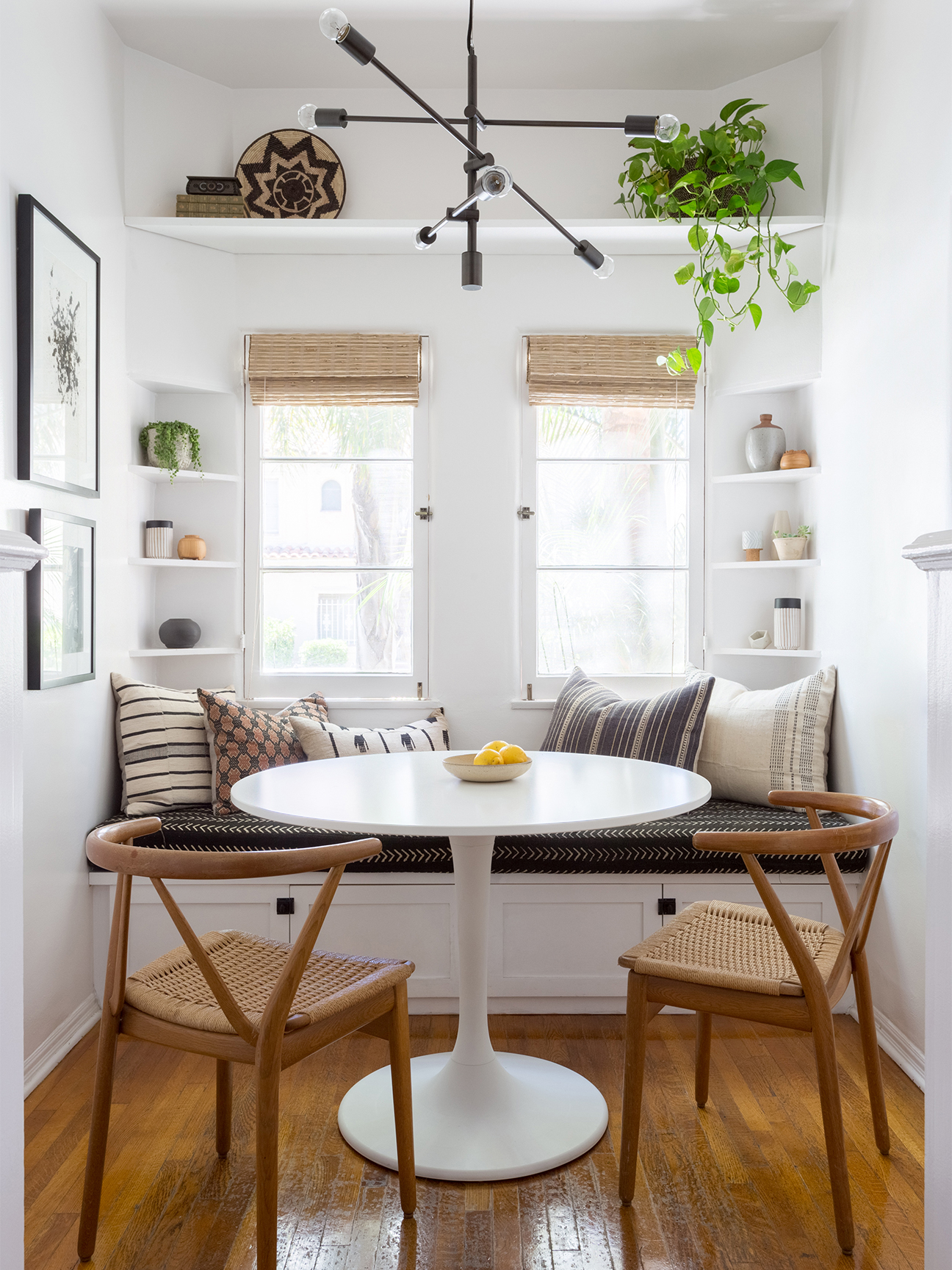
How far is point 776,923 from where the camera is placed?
1.74 metres

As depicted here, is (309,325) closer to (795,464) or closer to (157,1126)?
(795,464)

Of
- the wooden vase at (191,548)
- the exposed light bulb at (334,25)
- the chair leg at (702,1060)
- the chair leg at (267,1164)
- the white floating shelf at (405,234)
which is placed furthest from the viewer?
the wooden vase at (191,548)

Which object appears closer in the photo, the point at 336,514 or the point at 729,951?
the point at 729,951

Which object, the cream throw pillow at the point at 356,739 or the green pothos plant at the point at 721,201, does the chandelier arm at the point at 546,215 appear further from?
the cream throw pillow at the point at 356,739

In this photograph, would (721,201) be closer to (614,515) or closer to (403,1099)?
(614,515)

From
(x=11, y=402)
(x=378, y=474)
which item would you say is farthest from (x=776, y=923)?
(x=378, y=474)

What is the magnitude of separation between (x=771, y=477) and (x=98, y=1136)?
280 centimetres

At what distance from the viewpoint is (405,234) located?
10.9 feet

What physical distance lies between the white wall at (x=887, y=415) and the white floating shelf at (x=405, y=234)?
1.17ft

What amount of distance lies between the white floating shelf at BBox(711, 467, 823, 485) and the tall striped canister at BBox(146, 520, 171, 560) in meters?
1.99

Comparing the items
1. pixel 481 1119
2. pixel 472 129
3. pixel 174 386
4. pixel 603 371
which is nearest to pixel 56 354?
pixel 174 386

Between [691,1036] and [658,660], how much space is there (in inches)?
53.6

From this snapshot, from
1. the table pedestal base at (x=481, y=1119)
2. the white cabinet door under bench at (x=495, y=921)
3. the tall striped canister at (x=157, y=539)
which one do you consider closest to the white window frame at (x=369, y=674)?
the tall striped canister at (x=157, y=539)

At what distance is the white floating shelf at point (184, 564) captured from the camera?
3.32 meters
